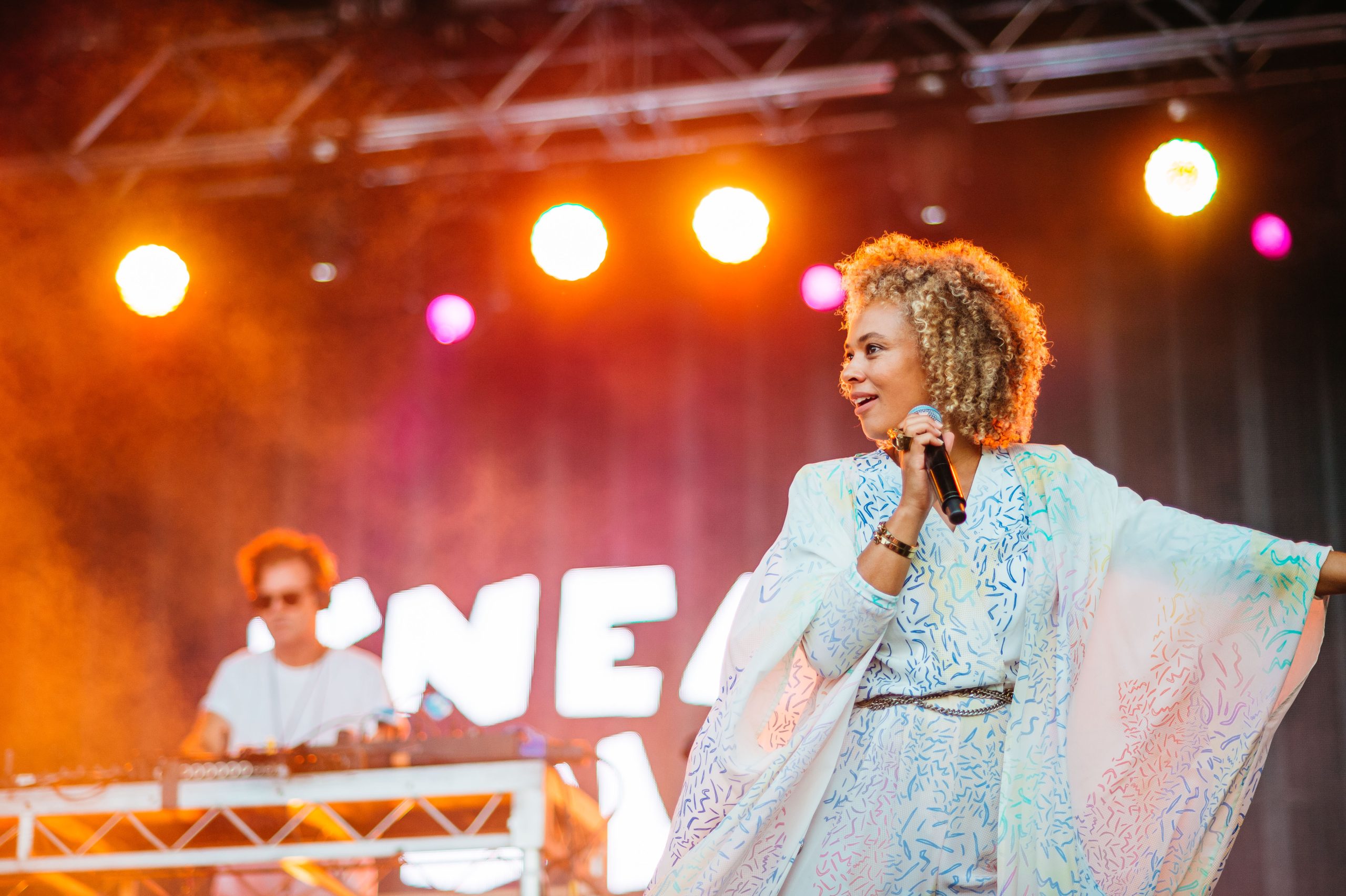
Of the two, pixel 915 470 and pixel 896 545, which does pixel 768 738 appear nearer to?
pixel 896 545

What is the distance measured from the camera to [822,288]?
19.3 ft

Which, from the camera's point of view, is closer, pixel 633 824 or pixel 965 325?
pixel 965 325

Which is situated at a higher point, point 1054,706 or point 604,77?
point 604,77

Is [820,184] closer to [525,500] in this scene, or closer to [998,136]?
[998,136]

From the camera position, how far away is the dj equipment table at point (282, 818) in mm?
3463

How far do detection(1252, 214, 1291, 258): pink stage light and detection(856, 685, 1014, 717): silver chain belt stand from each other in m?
4.25

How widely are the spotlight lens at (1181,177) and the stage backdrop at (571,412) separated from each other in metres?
0.21

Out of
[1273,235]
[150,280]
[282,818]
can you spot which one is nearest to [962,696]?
[282,818]

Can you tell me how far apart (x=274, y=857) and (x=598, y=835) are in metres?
1.64

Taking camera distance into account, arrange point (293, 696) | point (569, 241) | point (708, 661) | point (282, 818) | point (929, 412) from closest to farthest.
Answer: point (929, 412) → point (282, 818) → point (293, 696) → point (569, 241) → point (708, 661)

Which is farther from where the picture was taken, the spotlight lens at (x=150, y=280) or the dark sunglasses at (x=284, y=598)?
the spotlight lens at (x=150, y=280)

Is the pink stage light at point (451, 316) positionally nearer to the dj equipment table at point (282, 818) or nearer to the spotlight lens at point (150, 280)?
the spotlight lens at point (150, 280)

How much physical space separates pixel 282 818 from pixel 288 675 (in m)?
1.25

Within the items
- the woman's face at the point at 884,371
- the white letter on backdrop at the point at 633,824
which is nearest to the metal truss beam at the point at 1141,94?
the woman's face at the point at 884,371
